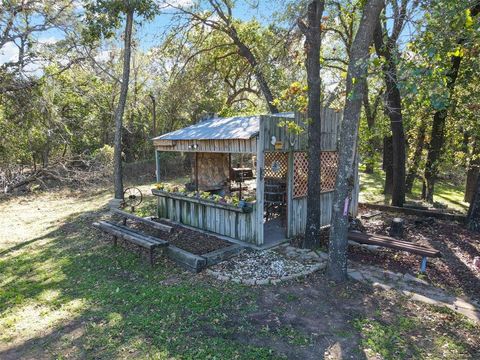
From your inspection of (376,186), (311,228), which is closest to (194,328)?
(311,228)

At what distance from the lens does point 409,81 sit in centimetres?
345

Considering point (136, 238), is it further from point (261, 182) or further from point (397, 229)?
point (397, 229)

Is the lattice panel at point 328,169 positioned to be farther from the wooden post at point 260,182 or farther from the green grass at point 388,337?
the green grass at point 388,337

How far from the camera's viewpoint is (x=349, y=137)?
446 centimetres

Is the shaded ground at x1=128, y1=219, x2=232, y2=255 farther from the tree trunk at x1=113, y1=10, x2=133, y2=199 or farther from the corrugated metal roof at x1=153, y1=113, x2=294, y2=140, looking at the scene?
the tree trunk at x1=113, y1=10, x2=133, y2=199

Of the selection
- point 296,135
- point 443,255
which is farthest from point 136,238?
point 443,255

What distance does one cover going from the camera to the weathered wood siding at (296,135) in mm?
6059

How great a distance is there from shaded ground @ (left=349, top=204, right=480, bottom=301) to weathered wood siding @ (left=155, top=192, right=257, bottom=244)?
2090 mm

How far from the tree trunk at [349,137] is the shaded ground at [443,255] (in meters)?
1.20

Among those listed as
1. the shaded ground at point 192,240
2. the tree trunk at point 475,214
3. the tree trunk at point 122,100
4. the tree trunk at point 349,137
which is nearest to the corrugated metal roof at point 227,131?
the tree trunk at point 349,137

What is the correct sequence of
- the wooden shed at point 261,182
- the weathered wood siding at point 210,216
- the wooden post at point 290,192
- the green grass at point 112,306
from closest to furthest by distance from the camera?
the green grass at point 112,306 < the wooden shed at point 261,182 < the weathered wood siding at point 210,216 < the wooden post at point 290,192

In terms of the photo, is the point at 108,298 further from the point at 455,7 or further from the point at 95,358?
the point at 455,7

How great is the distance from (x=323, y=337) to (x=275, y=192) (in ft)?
14.9

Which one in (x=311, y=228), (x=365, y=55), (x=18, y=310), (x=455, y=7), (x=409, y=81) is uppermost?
(x=455, y=7)
